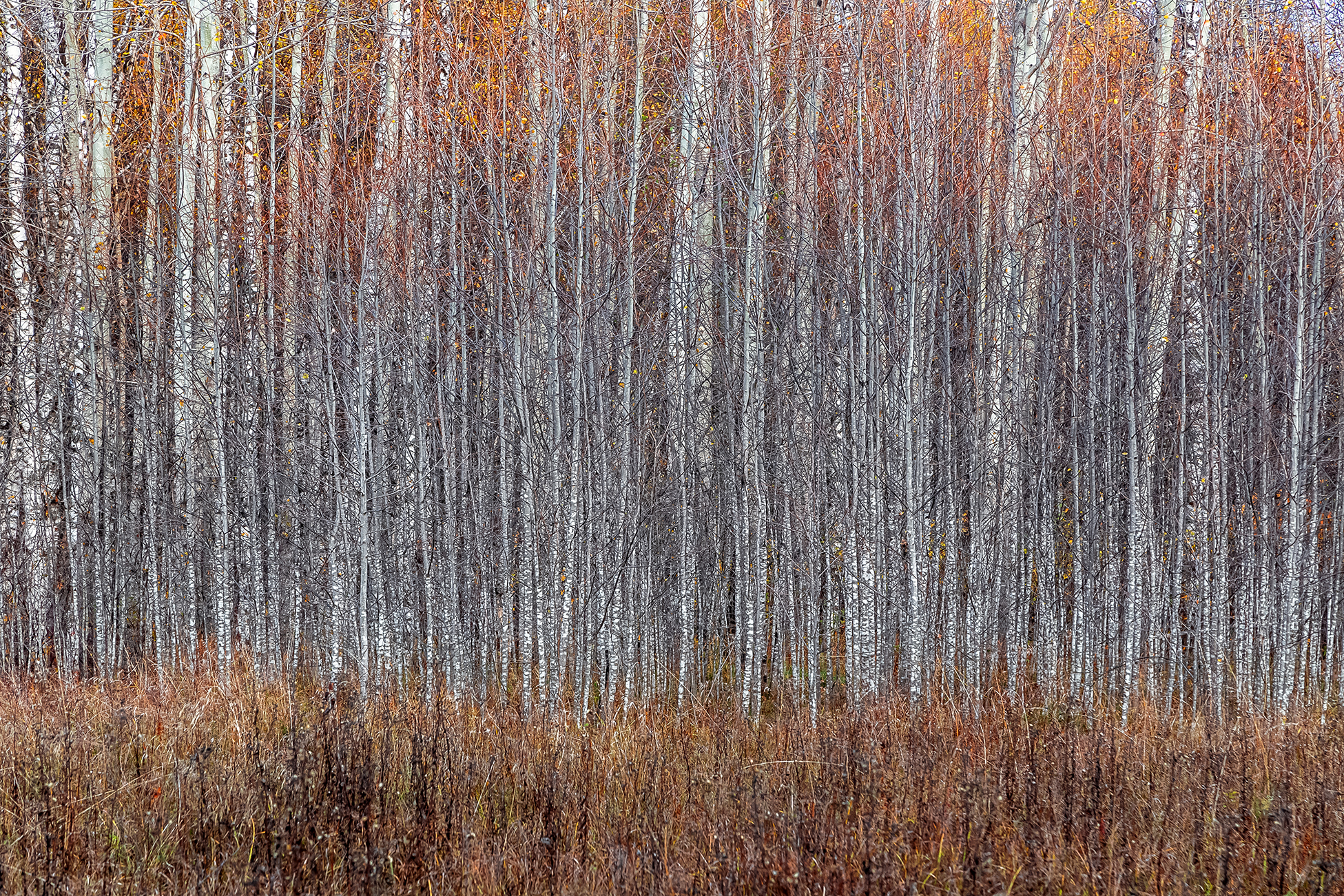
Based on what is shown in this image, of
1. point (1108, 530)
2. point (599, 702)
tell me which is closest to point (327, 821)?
point (599, 702)

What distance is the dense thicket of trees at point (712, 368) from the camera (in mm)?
5070

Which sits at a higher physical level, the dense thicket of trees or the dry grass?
the dense thicket of trees

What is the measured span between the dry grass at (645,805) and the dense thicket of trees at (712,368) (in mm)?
830

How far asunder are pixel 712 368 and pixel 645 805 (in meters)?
3.38

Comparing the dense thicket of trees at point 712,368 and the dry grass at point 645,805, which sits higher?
the dense thicket of trees at point 712,368

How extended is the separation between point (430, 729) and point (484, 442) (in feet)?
7.08

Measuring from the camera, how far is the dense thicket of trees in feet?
16.6

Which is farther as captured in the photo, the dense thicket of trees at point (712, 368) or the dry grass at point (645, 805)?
the dense thicket of trees at point (712, 368)

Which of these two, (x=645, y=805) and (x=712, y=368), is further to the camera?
(x=712, y=368)

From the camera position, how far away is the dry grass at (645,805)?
2730 mm

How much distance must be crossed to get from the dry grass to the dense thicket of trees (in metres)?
0.83

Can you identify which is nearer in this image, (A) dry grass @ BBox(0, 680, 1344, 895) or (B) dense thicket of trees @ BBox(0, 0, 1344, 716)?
(A) dry grass @ BBox(0, 680, 1344, 895)

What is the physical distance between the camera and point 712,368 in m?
6.21

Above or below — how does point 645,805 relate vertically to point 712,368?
below
